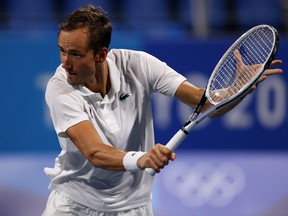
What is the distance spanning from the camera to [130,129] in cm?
406

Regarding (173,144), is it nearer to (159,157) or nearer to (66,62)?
(159,157)

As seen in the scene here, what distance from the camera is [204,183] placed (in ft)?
23.2

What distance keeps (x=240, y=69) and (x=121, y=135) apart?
69 centimetres

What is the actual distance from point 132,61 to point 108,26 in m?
0.26

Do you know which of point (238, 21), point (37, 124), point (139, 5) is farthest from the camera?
point (139, 5)

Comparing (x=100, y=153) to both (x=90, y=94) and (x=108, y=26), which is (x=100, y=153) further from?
(x=108, y=26)

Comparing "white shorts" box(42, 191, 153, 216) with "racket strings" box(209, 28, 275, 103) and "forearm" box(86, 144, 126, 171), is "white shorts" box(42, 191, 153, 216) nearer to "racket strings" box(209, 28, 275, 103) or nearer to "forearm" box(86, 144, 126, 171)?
"forearm" box(86, 144, 126, 171)

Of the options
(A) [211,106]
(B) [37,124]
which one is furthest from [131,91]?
(B) [37,124]

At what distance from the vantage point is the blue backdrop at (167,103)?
7.18m

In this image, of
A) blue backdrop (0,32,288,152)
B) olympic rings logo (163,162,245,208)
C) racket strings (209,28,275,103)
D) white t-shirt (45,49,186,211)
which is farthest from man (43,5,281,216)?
blue backdrop (0,32,288,152)

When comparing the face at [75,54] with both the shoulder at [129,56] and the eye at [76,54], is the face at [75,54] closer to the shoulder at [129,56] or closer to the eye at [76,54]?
the eye at [76,54]

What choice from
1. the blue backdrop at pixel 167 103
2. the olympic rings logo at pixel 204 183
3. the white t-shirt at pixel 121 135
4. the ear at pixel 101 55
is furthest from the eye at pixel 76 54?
the blue backdrop at pixel 167 103

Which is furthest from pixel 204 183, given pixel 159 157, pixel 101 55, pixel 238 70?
pixel 159 157

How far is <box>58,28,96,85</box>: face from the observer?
3756mm
